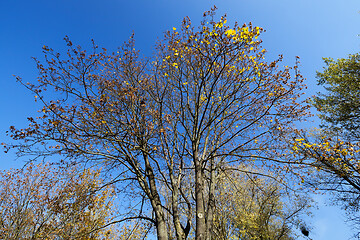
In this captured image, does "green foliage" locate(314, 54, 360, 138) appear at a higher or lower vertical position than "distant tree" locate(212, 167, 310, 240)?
higher

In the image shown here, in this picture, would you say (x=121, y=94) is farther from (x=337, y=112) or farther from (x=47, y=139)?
(x=337, y=112)

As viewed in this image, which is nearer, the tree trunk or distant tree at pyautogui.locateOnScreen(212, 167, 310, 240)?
the tree trunk

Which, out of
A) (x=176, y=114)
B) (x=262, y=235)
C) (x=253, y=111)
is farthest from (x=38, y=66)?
(x=262, y=235)

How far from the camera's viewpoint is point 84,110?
572 cm

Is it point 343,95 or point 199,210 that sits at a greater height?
point 343,95

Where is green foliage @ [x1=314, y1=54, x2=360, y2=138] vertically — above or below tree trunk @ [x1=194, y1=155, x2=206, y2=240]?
above

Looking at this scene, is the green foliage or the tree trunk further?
the green foliage

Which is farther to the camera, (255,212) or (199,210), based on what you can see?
(255,212)

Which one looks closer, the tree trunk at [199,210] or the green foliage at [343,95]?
the tree trunk at [199,210]

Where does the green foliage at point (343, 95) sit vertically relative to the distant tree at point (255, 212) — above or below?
above

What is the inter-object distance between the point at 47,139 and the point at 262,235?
15.3 metres

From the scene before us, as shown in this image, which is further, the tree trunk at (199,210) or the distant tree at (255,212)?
the distant tree at (255,212)

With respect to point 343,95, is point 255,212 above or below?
below

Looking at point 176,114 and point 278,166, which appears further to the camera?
point 176,114
